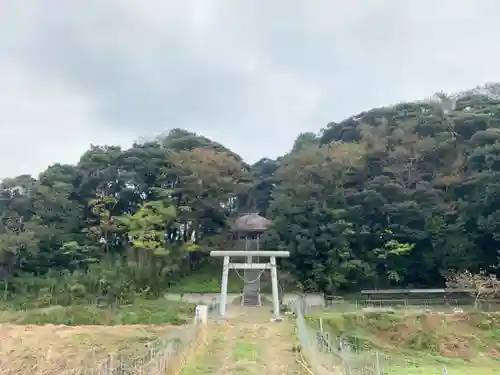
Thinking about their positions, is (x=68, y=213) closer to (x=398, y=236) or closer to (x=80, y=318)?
(x=80, y=318)

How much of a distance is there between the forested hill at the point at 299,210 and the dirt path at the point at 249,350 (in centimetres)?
864

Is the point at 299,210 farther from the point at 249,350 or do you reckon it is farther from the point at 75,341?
the point at 249,350

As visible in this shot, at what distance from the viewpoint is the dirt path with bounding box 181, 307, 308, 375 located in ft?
31.4

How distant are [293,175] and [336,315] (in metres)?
10.5

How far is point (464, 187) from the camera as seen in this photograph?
83.1ft

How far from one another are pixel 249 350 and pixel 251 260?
9.99m

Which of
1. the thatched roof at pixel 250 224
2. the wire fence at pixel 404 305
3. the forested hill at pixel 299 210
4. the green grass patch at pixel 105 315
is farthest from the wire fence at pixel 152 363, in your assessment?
the thatched roof at pixel 250 224

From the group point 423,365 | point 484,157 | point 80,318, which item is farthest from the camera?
point 484,157

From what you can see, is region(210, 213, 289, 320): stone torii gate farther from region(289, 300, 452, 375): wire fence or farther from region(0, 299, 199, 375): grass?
region(289, 300, 452, 375): wire fence

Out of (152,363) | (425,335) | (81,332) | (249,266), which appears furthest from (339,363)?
(249,266)

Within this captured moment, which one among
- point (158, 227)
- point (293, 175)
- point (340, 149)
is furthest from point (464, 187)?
point (158, 227)

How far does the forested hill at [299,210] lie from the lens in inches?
963

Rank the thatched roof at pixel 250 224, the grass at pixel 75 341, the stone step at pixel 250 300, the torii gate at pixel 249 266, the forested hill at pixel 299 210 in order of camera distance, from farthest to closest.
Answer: the thatched roof at pixel 250 224
the forested hill at pixel 299 210
the stone step at pixel 250 300
the torii gate at pixel 249 266
the grass at pixel 75 341

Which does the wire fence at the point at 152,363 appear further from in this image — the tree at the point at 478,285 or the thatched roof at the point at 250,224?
the thatched roof at the point at 250,224
